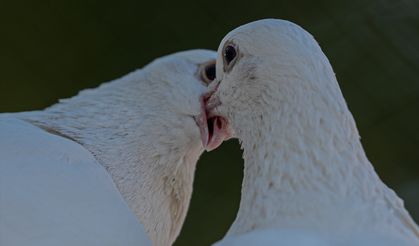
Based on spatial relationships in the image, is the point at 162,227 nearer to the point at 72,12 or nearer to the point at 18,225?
the point at 18,225

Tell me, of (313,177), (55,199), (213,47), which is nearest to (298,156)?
(313,177)

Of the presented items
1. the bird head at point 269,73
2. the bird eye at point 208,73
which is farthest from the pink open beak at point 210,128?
the bird head at point 269,73

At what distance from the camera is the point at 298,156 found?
1907 mm

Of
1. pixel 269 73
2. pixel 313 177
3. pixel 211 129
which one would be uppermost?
pixel 269 73

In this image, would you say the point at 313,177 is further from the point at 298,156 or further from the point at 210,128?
the point at 210,128

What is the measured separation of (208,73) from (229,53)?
604 millimetres

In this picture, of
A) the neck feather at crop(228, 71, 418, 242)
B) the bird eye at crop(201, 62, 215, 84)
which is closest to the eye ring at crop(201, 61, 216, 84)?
the bird eye at crop(201, 62, 215, 84)

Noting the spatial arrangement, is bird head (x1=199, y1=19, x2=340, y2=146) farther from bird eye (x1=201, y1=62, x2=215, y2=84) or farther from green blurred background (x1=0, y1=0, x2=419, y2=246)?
green blurred background (x1=0, y1=0, x2=419, y2=246)

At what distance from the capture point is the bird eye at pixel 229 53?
7.36 ft

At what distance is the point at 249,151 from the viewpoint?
6.88ft

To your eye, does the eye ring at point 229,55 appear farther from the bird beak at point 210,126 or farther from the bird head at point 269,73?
the bird beak at point 210,126

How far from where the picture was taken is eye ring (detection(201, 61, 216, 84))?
9.34 ft

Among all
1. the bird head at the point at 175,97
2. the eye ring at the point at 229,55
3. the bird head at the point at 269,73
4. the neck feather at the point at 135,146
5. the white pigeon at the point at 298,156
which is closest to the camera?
the white pigeon at the point at 298,156

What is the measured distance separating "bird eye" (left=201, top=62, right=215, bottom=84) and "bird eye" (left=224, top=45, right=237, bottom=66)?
21.3 inches
